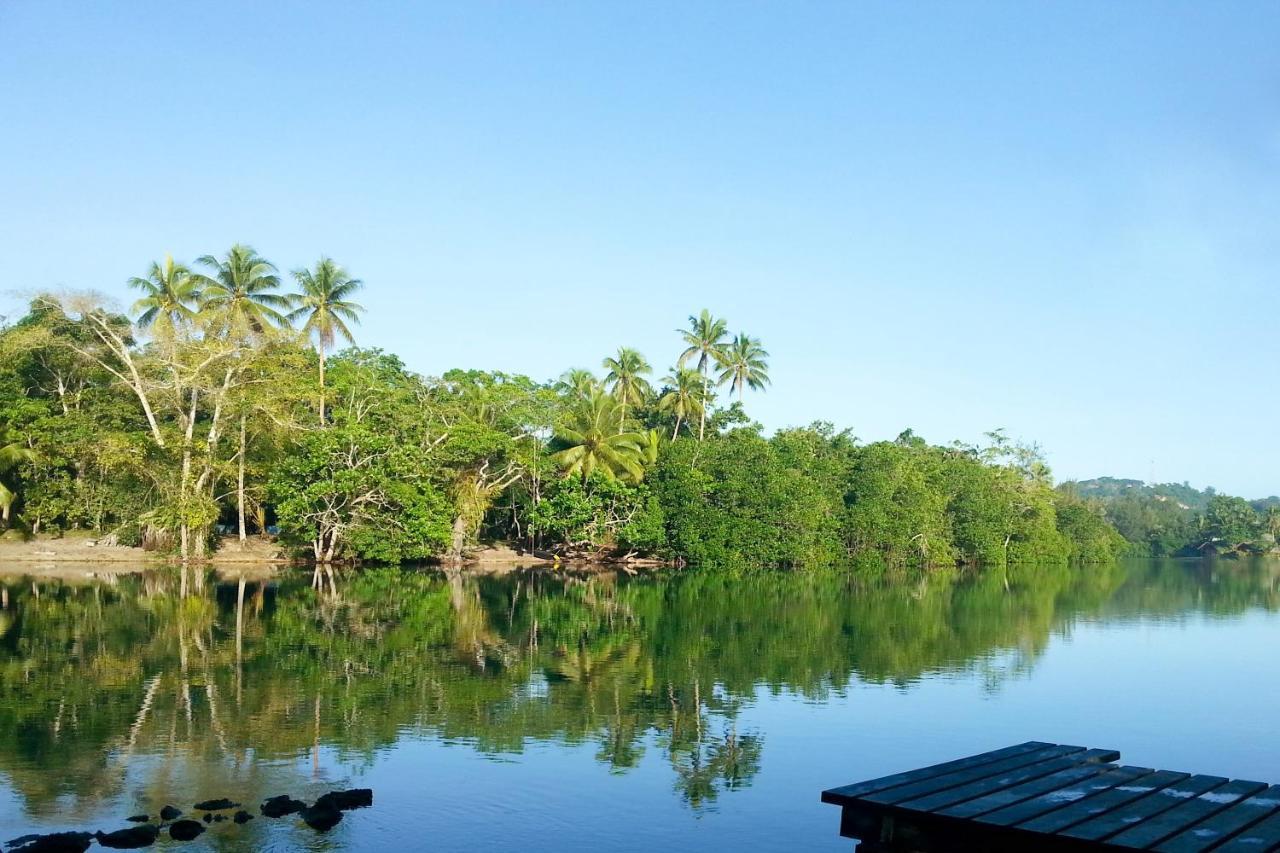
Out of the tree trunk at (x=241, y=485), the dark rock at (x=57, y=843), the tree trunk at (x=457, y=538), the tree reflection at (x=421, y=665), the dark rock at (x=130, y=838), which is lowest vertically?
the tree reflection at (x=421, y=665)

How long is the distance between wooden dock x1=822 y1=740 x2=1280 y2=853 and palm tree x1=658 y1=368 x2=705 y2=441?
5489 cm

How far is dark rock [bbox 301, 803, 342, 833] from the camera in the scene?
31.6 ft

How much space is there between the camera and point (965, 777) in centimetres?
834

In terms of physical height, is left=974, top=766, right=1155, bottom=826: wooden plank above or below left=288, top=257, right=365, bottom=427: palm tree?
below

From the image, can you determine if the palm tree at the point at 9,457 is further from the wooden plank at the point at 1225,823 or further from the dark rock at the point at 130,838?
the wooden plank at the point at 1225,823

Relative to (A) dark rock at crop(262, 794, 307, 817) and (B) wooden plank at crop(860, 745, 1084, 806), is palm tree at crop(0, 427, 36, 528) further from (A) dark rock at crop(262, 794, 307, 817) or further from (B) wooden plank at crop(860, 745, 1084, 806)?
(B) wooden plank at crop(860, 745, 1084, 806)

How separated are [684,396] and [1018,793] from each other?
5598cm

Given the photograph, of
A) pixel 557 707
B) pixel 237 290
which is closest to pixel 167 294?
pixel 237 290

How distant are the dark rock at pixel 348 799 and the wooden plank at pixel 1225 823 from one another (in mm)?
7086

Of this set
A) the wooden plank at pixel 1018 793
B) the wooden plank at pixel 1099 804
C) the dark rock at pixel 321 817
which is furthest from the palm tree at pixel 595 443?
the wooden plank at pixel 1099 804

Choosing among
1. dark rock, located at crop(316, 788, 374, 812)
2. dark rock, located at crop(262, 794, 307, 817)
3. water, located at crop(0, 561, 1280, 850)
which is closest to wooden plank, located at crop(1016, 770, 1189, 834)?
water, located at crop(0, 561, 1280, 850)

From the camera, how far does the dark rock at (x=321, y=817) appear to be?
9625mm

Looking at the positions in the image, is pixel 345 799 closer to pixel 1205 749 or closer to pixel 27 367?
pixel 1205 749

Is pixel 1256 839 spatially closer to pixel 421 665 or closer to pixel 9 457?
pixel 421 665
